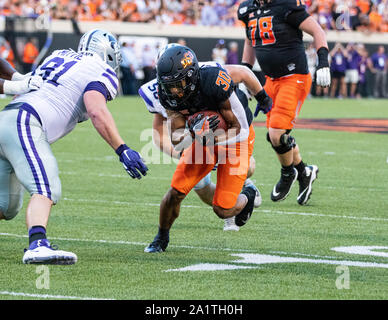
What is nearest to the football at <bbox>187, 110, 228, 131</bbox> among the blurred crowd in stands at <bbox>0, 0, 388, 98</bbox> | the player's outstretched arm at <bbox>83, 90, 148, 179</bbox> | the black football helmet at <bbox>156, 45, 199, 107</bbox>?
the black football helmet at <bbox>156, 45, 199, 107</bbox>

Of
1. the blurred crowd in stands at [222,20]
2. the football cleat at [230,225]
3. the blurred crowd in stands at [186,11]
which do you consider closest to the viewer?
the football cleat at [230,225]

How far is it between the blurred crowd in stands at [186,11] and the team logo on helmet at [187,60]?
57.3ft

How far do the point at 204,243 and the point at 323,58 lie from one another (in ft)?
7.18

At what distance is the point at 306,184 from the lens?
7.24 meters

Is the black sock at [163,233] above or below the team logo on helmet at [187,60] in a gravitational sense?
below

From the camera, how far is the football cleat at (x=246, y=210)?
222 inches

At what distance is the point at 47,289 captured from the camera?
401 cm

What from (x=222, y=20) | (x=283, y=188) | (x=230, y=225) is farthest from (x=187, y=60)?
(x=222, y=20)

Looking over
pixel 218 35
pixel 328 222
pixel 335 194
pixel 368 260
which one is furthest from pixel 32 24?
pixel 368 260

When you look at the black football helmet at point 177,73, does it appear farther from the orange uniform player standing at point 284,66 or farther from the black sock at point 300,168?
the black sock at point 300,168

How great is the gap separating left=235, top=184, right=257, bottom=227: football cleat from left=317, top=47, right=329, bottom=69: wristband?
1.50m

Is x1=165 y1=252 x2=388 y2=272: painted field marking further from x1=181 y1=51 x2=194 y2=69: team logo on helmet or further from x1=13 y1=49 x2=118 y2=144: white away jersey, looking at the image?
x1=181 y1=51 x2=194 y2=69: team logo on helmet

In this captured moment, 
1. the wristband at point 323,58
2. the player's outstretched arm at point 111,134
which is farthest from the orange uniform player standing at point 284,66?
the player's outstretched arm at point 111,134
